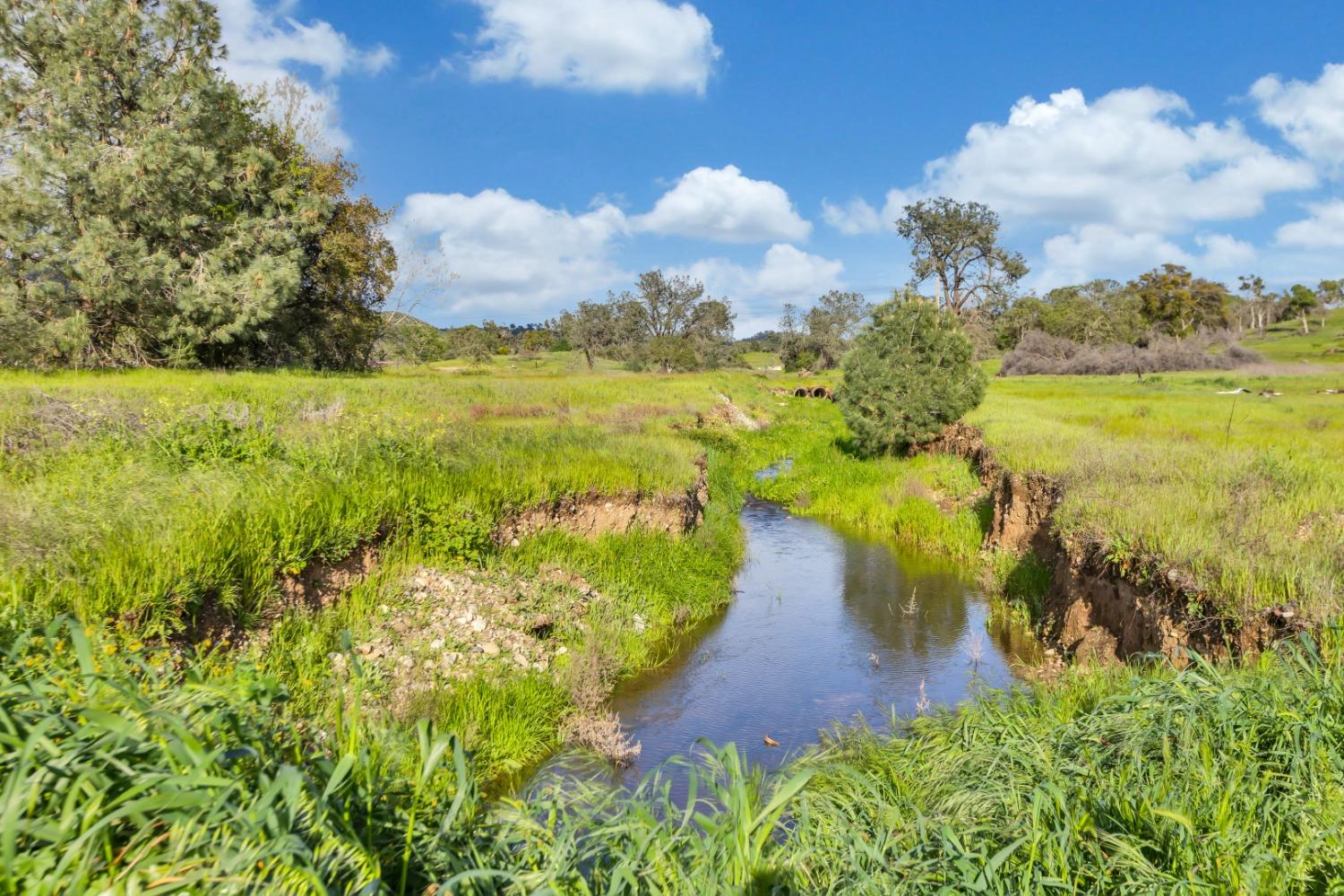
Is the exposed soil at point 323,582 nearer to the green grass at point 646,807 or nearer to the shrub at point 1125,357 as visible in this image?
the green grass at point 646,807

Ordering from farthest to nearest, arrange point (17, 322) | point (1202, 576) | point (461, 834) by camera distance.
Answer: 1. point (17, 322)
2. point (1202, 576)
3. point (461, 834)

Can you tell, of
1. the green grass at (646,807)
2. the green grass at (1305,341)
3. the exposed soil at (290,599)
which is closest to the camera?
the green grass at (646,807)

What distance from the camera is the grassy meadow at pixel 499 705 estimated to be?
2.53 metres

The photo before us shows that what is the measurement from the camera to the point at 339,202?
3253 cm

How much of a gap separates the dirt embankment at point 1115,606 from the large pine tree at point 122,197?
2406cm

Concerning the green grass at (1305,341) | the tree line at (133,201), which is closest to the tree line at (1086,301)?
the green grass at (1305,341)

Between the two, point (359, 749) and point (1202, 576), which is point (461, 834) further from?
point (1202, 576)

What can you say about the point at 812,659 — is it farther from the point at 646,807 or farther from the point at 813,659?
the point at 646,807

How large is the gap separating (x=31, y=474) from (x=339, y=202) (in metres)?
28.5

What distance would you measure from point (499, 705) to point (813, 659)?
15.2ft

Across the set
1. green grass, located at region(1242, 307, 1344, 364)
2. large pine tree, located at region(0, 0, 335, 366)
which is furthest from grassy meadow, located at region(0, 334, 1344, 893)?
green grass, located at region(1242, 307, 1344, 364)

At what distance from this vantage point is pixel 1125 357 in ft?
184

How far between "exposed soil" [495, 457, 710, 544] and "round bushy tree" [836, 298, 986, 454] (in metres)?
10.9

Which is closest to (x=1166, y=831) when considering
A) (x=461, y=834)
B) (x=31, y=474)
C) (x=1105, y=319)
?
(x=461, y=834)
